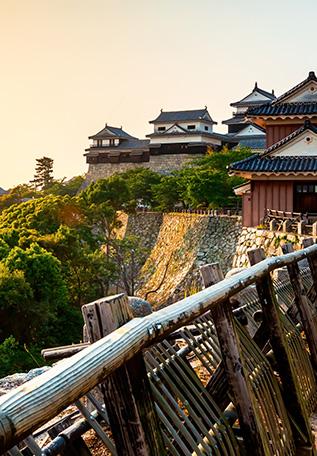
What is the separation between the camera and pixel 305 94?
17594 mm

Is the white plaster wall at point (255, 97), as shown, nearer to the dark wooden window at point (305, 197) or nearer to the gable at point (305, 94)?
the gable at point (305, 94)

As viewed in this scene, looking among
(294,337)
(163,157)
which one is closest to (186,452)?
(294,337)

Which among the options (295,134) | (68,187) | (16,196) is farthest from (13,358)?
(68,187)

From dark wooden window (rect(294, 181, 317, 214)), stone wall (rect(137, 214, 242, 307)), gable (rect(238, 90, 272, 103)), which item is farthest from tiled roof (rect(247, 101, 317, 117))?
gable (rect(238, 90, 272, 103))

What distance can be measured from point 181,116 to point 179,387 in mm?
43611

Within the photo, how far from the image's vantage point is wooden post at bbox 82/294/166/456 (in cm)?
169

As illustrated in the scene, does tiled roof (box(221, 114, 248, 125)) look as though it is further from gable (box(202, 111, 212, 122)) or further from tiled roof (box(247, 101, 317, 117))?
tiled roof (box(247, 101, 317, 117))

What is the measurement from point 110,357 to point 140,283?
2682 cm

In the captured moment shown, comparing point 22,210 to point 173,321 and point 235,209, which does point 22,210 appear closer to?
point 235,209

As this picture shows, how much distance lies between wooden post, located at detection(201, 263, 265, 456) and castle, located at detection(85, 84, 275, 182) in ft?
123

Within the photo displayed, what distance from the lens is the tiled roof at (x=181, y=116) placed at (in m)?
44.2

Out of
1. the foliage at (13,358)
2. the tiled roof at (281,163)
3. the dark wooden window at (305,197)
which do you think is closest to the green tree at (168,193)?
the dark wooden window at (305,197)

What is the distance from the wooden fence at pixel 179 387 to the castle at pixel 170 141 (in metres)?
36.6

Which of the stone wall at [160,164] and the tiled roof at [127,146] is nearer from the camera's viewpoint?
the stone wall at [160,164]
